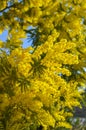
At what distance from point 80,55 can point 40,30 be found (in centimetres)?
120

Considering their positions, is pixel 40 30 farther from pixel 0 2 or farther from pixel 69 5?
pixel 0 2

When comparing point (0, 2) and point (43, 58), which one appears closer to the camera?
point (43, 58)

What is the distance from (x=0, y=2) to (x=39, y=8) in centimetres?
74

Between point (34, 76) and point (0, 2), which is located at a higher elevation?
point (0, 2)

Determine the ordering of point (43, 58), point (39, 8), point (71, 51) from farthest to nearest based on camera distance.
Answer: point (71, 51)
point (39, 8)
point (43, 58)

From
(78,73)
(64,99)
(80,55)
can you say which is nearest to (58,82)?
(64,99)

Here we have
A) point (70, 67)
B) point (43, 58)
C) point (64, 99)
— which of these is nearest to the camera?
point (43, 58)

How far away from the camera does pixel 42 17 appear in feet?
24.7

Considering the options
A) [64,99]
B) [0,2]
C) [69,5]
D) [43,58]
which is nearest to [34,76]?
[43,58]

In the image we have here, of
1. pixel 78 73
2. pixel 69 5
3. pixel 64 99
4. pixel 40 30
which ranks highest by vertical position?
pixel 69 5

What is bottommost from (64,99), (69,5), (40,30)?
(64,99)

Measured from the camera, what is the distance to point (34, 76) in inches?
195

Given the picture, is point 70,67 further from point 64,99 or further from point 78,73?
point 64,99

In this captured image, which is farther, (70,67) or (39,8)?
(70,67)
